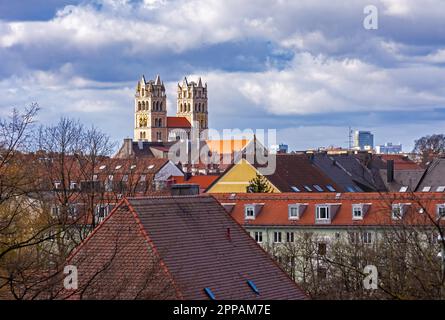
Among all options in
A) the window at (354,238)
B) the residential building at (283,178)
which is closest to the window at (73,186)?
the window at (354,238)

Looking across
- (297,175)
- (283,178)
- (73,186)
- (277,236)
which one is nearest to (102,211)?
(73,186)

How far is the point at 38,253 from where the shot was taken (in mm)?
19734

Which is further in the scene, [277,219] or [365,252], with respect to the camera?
[277,219]

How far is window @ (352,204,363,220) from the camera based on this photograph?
53188 millimetres

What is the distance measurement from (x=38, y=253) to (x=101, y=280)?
4.37 ft

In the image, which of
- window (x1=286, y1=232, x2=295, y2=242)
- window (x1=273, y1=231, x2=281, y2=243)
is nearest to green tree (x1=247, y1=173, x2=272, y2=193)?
window (x1=273, y1=231, x2=281, y2=243)

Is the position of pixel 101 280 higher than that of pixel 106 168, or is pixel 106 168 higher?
pixel 106 168

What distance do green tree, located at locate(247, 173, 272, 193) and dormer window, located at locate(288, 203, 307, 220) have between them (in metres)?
12.2

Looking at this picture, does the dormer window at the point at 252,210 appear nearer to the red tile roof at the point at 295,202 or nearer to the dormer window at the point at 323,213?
the red tile roof at the point at 295,202

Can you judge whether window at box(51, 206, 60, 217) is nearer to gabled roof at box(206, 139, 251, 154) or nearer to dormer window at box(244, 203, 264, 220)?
dormer window at box(244, 203, 264, 220)

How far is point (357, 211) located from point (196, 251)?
32.6 m

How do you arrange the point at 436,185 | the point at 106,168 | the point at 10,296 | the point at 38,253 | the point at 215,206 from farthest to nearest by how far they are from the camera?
the point at 436,185, the point at 106,168, the point at 215,206, the point at 38,253, the point at 10,296
